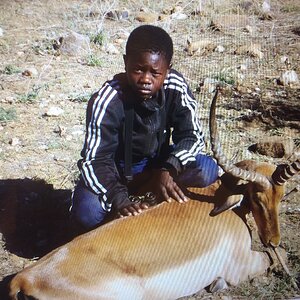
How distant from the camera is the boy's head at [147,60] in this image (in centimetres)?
310

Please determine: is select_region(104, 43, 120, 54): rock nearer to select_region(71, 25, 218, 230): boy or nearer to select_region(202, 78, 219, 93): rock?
select_region(202, 78, 219, 93): rock

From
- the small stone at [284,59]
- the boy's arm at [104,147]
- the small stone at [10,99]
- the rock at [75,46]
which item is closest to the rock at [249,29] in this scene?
the small stone at [284,59]

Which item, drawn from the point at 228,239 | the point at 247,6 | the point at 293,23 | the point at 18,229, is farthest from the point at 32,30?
the point at 228,239

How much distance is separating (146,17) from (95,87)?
2083mm

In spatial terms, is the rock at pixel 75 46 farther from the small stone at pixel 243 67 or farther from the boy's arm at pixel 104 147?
the boy's arm at pixel 104 147

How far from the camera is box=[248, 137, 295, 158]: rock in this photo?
15.3 feet

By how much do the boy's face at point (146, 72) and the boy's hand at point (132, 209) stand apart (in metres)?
0.66

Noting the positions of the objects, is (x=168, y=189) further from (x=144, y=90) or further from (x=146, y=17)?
(x=146, y=17)

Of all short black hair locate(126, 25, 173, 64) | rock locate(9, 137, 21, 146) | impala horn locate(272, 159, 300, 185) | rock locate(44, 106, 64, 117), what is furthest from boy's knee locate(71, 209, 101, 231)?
rock locate(44, 106, 64, 117)

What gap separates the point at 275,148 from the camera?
470cm

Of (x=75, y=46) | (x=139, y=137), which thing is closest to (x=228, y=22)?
(x=75, y=46)

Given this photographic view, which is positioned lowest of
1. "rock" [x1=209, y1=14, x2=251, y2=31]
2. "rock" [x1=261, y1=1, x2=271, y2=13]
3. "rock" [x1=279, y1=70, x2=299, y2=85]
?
"rock" [x1=279, y1=70, x2=299, y2=85]

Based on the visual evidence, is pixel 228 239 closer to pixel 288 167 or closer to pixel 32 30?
pixel 288 167

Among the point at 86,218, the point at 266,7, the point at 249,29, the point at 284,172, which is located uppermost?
the point at 266,7
